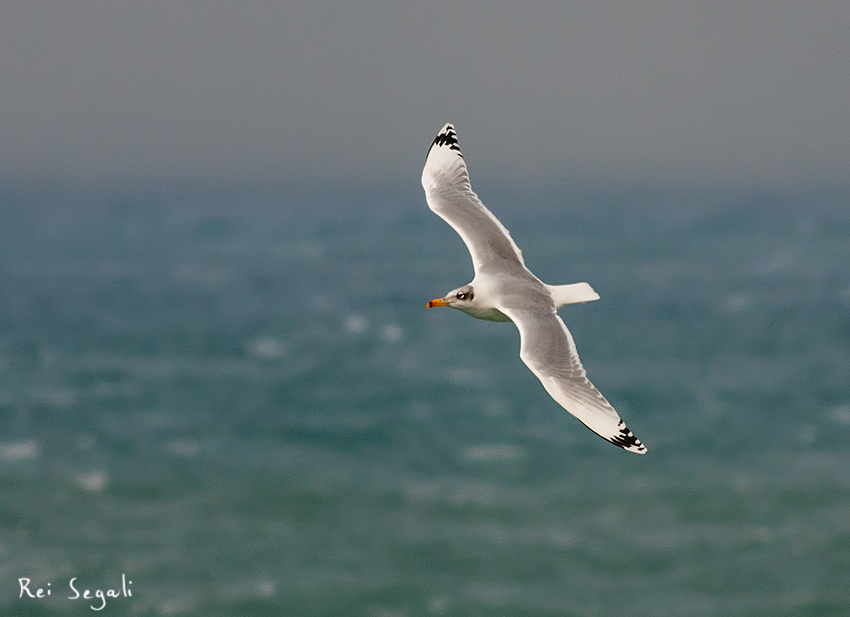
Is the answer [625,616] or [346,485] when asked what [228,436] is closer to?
[346,485]

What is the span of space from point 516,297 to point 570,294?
1.08 m

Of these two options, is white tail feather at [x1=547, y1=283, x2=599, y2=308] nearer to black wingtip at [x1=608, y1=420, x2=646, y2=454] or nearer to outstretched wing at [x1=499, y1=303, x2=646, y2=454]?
outstretched wing at [x1=499, y1=303, x2=646, y2=454]

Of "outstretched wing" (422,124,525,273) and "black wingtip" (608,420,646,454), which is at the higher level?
"outstretched wing" (422,124,525,273)

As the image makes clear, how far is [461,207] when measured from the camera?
21469mm

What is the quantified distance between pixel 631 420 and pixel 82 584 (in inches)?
3525

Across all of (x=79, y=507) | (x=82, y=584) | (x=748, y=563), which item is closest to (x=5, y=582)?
(x=82, y=584)

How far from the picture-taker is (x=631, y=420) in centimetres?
17862

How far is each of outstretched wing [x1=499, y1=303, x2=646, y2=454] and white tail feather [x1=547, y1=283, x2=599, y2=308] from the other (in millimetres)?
502

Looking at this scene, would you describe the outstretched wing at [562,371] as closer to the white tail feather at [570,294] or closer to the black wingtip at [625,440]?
the black wingtip at [625,440]

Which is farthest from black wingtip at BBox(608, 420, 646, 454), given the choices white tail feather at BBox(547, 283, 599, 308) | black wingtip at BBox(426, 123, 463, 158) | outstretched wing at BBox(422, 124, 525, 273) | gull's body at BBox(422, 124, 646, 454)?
black wingtip at BBox(426, 123, 463, 158)

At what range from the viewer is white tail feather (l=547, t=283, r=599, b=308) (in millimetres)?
18734

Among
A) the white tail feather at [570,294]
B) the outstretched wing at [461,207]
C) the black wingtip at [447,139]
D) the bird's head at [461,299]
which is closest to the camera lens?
the bird's head at [461,299]

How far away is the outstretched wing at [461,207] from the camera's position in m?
20.3

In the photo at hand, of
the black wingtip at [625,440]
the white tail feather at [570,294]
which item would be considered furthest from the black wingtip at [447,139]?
the black wingtip at [625,440]
